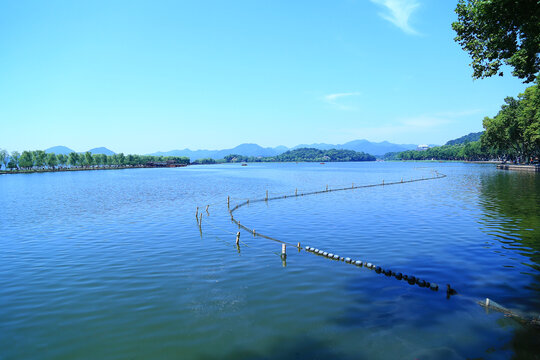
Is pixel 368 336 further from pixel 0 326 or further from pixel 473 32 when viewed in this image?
pixel 473 32

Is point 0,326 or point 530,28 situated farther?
point 530,28

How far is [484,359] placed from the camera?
11359 millimetres

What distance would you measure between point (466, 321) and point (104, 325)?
16976mm

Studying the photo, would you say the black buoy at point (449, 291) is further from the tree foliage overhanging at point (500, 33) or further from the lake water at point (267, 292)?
the tree foliage overhanging at point (500, 33)

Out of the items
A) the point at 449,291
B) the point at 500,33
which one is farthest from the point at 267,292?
the point at 500,33

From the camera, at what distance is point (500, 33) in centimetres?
2198

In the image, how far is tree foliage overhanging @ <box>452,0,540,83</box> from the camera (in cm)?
1873

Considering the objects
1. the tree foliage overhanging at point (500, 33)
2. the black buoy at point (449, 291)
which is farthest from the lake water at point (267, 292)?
the tree foliage overhanging at point (500, 33)

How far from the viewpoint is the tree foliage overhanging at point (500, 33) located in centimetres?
1873

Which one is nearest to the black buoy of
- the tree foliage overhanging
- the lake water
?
the lake water

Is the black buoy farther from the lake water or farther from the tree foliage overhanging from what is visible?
the tree foliage overhanging

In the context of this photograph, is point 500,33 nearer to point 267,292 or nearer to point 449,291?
point 449,291

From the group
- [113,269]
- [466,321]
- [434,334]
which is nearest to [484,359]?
[434,334]

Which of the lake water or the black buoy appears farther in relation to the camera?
the black buoy
